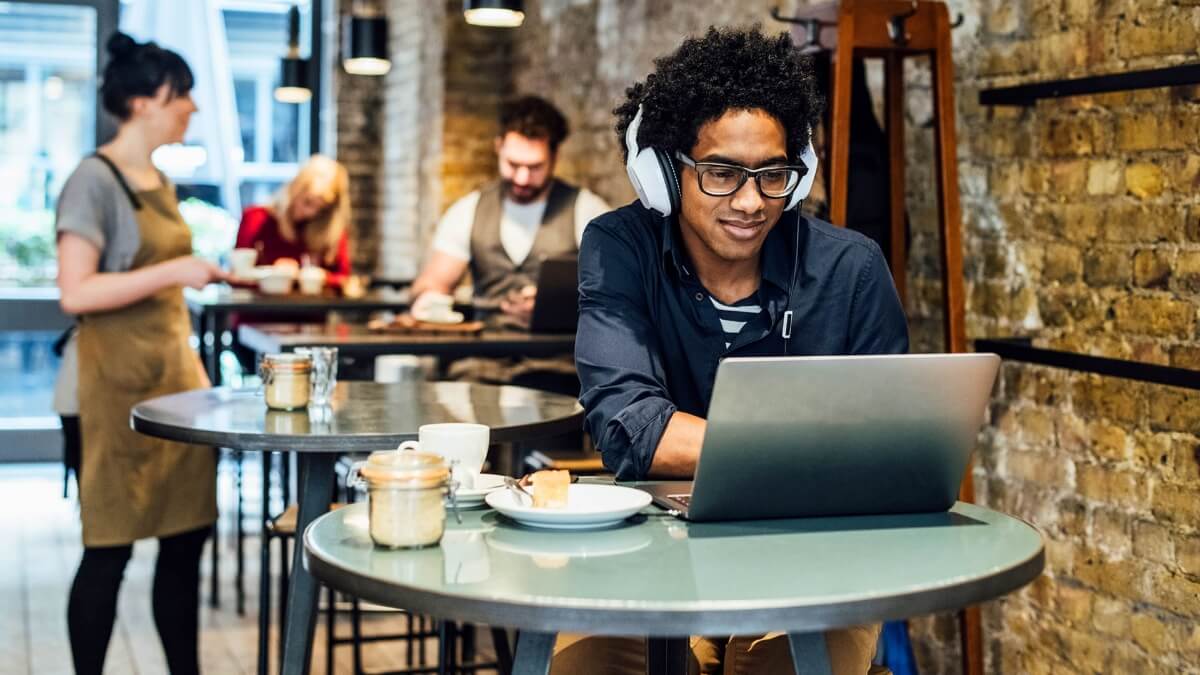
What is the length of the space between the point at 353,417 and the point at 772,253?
869 millimetres

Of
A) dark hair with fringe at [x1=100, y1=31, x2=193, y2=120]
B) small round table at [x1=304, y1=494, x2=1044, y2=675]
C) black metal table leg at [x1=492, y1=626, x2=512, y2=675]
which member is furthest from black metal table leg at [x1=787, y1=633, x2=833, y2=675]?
dark hair with fringe at [x1=100, y1=31, x2=193, y2=120]

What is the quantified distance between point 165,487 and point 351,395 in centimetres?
53

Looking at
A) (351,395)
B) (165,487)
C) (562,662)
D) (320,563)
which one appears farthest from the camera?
(165,487)

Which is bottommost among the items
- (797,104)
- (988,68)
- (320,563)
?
(320,563)

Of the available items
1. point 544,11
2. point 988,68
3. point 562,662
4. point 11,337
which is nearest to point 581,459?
point 988,68

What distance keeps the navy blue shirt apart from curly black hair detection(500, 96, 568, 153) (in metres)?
2.30

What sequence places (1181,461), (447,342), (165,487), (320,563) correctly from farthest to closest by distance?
(447,342) < (165,487) < (1181,461) < (320,563)

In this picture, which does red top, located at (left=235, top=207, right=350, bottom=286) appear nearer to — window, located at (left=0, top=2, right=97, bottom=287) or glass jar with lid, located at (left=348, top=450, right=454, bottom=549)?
window, located at (left=0, top=2, right=97, bottom=287)

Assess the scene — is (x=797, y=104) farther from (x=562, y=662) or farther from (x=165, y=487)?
(x=165, y=487)

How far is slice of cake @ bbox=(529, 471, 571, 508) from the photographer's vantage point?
1.68m

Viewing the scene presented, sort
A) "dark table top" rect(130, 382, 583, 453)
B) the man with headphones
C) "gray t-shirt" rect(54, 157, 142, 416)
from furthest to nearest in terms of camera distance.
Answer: "gray t-shirt" rect(54, 157, 142, 416) → "dark table top" rect(130, 382, 583, 453) → the man with headphones

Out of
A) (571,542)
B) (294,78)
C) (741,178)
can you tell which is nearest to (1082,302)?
(741,178)

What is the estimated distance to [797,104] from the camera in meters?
2.08

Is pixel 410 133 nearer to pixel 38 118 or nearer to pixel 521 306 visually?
pixel 38 118
